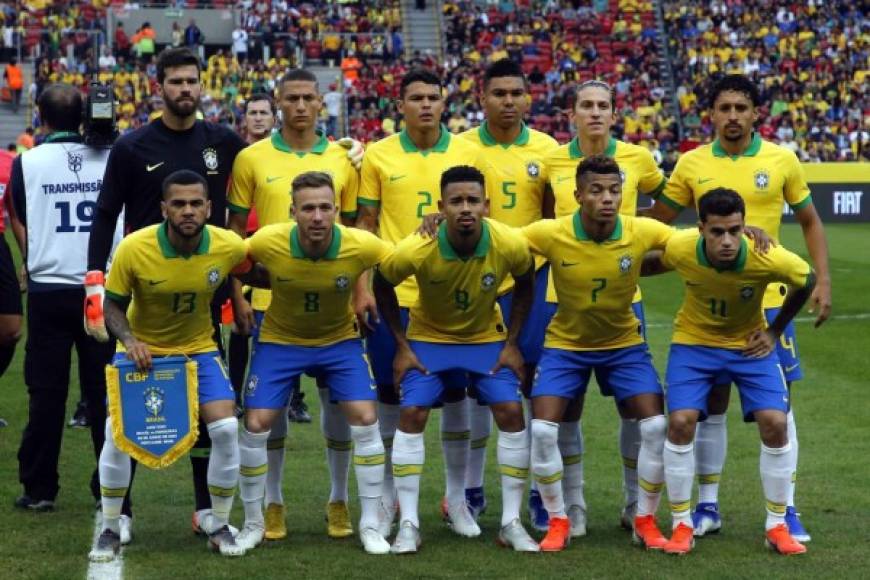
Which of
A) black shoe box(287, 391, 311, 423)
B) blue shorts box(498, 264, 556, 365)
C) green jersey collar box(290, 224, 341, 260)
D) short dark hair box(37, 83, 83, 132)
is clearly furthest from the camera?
black shoe box(287, 391, 311, 423)

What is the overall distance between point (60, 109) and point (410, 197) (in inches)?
82.5

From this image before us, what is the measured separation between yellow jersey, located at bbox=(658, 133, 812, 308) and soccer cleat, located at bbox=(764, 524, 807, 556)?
1248mm

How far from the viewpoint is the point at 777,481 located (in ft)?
24.1

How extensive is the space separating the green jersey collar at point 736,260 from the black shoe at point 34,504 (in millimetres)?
3884


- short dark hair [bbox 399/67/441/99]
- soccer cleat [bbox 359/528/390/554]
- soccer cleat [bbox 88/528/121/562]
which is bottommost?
soccer cleat [bbox 359/528/390/554]

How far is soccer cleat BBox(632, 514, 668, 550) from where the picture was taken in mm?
7371

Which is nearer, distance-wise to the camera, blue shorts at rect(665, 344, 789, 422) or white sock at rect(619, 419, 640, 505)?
blue shorts at rect(665, 344, 789, 422)

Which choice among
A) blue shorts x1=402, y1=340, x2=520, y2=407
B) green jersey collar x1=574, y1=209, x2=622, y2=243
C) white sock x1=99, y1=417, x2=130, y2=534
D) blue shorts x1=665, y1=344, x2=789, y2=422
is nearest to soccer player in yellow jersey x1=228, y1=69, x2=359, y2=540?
blue shorts x1=402, y1=340, x2=520, y2=407

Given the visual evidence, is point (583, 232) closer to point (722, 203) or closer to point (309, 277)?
point (722, 203)

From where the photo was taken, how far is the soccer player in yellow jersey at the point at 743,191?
25.8ft

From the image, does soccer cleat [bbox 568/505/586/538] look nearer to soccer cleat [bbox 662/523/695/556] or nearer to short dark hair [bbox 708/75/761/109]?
soccer cleat [bbox 662/523/695/556]

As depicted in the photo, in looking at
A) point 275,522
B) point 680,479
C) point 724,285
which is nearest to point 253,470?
point 275,522

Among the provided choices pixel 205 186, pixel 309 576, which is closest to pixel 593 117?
pixel 205 186

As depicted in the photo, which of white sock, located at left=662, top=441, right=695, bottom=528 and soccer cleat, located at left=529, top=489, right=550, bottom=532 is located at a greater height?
white sock, located at left=662, top=441, right=695, bottom=528
